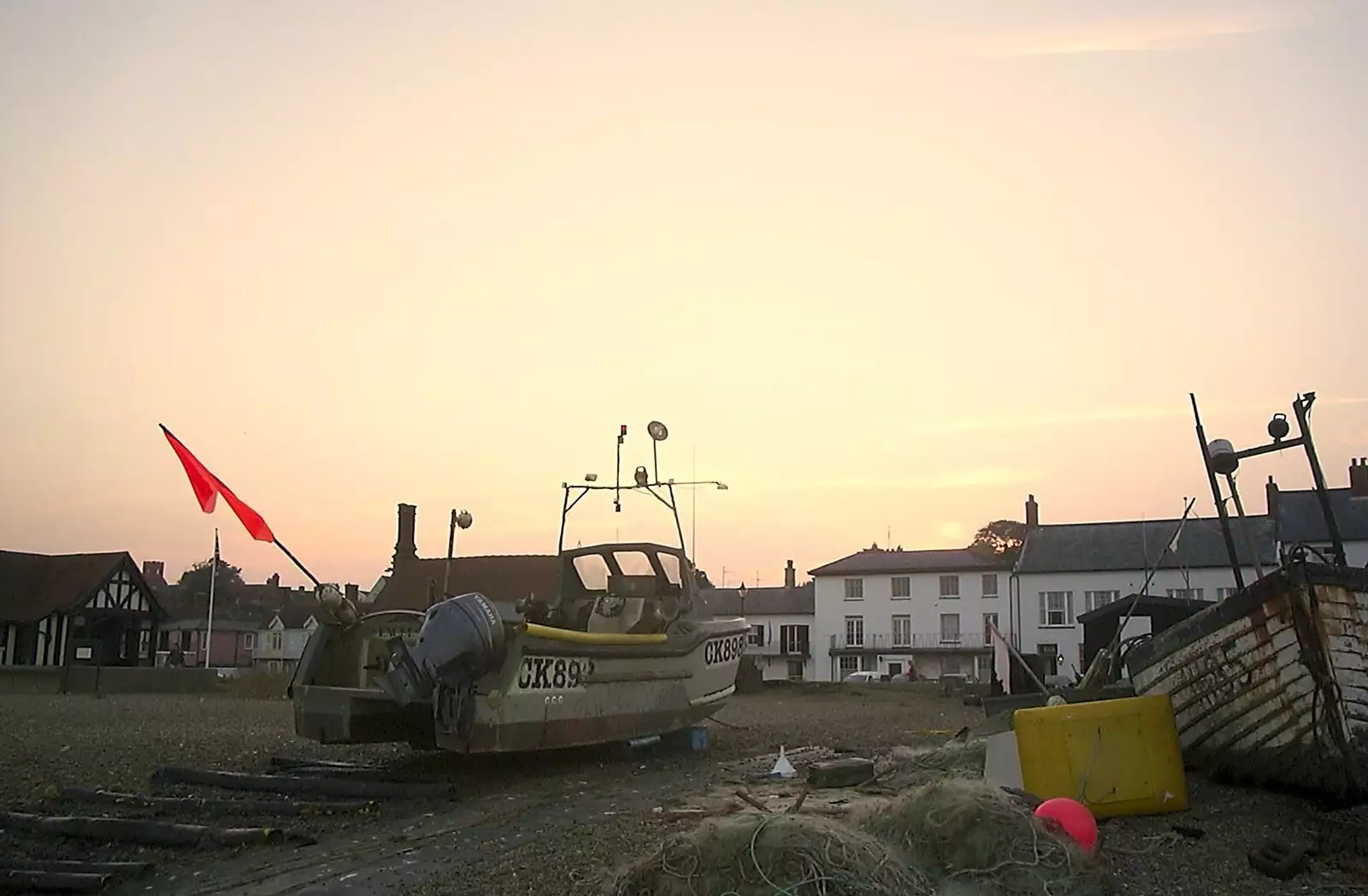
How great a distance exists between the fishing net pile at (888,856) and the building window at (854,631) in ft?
179

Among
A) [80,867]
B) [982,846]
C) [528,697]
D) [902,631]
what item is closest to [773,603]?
[902,631]

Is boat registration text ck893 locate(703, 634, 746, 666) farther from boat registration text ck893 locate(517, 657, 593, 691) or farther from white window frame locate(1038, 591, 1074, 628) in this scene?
white window frame locate(1038, 591, 1074, 628)

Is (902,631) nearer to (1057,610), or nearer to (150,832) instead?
(1057,610)

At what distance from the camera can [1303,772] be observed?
324 inches

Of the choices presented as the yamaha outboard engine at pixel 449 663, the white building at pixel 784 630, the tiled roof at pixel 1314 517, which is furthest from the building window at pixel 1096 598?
the yamaha outboard engine at pixel 449 663

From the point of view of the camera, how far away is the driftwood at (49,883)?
601cm

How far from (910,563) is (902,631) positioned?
358cm

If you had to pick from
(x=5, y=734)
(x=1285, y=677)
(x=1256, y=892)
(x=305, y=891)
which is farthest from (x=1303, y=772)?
(x=5, y=734)

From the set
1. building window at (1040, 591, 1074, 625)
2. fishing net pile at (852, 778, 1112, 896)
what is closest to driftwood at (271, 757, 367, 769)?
fishing net pile at (852, 778, 1112, 896)

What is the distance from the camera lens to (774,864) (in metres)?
4.93

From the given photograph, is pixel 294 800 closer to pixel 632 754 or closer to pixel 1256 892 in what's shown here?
pixel 632 754

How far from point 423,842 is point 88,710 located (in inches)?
590

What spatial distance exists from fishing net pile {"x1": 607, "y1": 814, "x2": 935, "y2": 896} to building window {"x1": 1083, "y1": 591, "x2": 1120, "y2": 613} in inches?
1902

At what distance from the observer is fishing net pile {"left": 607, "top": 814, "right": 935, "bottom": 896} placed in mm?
4820
